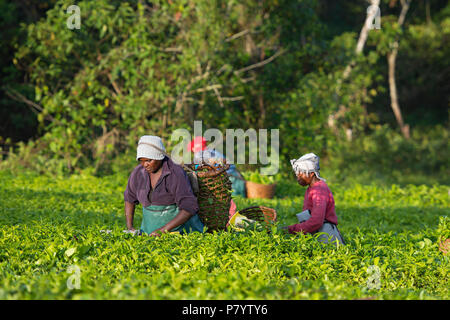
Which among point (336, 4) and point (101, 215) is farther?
point (336, 4)

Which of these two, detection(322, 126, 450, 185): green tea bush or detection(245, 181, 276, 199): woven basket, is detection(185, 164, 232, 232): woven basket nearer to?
detection(245, 181, 276, 199): woven basket

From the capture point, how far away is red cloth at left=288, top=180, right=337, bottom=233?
614 cm

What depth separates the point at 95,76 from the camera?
1438 centimetres

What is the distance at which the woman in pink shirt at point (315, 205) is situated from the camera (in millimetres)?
6145

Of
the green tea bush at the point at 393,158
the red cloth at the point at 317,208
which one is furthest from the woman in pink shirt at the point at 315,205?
the green tea bush at the point at 393,158

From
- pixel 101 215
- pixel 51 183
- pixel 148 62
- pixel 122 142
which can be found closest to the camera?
pixel 101 215

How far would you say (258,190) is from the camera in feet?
38.7

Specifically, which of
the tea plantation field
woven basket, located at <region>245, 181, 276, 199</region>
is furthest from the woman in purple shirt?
woven basket, located at <region>245, 181, 276, 199</region>

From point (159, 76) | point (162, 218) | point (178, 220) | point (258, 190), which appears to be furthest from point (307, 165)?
Answer: point (159, 76)

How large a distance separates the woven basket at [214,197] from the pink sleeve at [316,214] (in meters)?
0.76

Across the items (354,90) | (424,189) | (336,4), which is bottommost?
(424,189)
